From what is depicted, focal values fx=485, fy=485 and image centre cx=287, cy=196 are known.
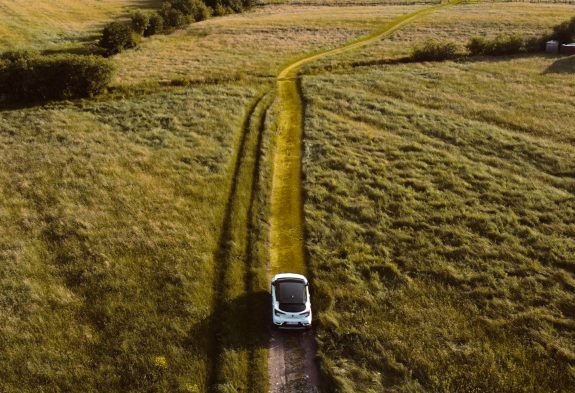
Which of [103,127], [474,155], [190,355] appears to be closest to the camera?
[190,355]

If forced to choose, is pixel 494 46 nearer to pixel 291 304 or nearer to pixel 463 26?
pixel 463 26

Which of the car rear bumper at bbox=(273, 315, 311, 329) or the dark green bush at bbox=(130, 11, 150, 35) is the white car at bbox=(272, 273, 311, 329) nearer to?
the car rear bumper at bbox=(273, 315, 311, 329)

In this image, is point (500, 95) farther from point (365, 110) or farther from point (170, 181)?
point (170, 181)

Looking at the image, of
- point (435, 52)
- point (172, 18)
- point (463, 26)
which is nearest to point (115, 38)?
point (172, 18)

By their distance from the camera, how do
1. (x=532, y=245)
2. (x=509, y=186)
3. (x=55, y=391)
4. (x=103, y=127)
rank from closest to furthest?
(x=55, y=391)
(x=532, y=245)
(x=509, y=186)
(x=103, y=127)

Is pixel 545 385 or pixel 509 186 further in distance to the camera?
pixel 509 186

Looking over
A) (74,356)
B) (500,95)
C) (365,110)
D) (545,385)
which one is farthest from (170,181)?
(500,95)

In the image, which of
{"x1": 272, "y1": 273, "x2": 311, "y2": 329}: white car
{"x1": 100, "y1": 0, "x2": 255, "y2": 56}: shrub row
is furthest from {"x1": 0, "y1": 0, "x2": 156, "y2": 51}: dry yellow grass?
{"x1": 272, "y1": 273, "x2": 311, "y2": 329}: white car
